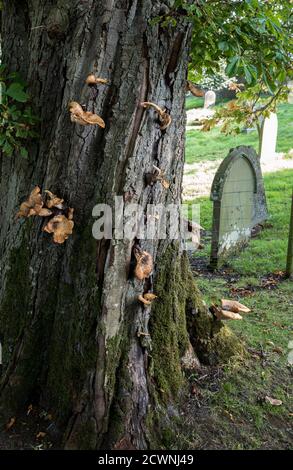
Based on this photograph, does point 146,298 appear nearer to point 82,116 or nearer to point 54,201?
point 54,201

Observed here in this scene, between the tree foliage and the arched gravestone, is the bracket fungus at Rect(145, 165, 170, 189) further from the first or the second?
the arched gravestone

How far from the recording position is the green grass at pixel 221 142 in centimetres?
1445

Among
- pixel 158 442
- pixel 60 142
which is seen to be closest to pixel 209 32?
pixel 60 142

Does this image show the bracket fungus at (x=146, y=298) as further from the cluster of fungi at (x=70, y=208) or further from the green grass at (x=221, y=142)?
the green grass at (x=221, y=142)

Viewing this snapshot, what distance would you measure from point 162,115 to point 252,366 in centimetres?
223

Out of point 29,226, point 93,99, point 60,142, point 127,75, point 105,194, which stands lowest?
point 29,226

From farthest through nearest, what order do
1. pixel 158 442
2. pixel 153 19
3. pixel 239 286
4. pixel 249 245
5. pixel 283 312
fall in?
1. pixel 249 245
2. pixel 239 286
3. pixel 283 312
4. pixel 158 442
5. pixel 153 19

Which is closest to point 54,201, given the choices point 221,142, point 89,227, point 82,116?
point 89,227

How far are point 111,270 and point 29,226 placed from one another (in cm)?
67

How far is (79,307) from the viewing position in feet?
9.00

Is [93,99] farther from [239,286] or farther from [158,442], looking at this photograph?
[239,286]

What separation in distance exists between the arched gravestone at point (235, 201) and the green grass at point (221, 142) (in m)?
6.57

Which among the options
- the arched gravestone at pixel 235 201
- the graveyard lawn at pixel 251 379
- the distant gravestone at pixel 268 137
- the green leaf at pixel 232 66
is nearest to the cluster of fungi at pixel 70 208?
the green leaf at pixel 232 66

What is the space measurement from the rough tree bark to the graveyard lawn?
0.30 metres
